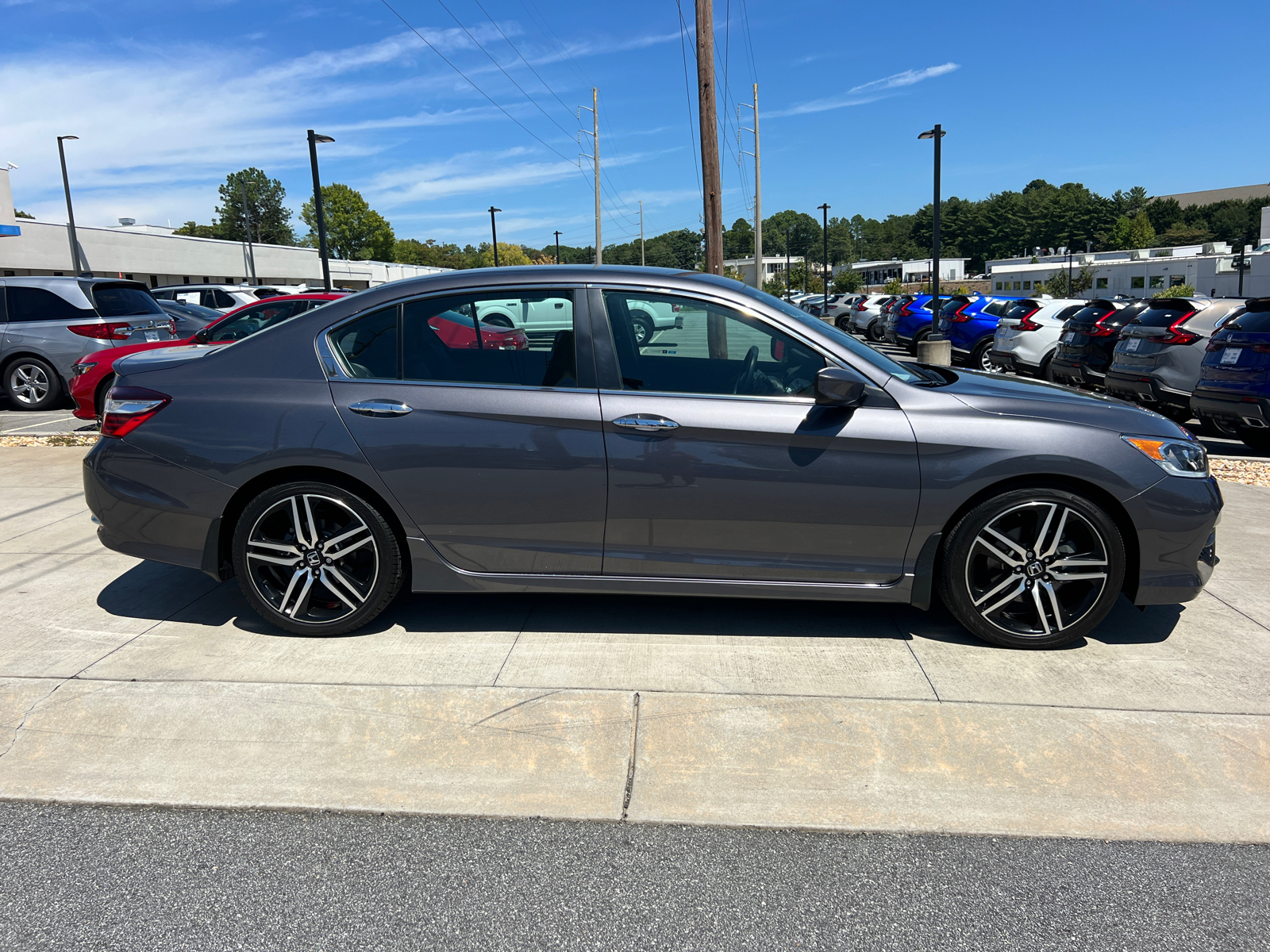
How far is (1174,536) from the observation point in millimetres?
3893

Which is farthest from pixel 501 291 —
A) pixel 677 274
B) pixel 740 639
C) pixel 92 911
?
pixel 92 911

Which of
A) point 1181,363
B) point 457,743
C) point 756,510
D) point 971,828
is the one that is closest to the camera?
point 971,828

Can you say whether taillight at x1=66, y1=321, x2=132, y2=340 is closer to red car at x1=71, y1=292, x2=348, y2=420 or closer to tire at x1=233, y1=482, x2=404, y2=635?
red car at x1=71, y1=292, x2=348, y2=420

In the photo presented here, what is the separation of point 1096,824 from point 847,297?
4716 centimetres

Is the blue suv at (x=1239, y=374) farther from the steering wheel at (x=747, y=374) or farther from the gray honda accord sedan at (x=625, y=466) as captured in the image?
the steering wheel at (x=747, y=374)

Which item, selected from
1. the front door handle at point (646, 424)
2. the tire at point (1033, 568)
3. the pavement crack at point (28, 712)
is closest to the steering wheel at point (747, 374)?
the front door handle at point (646, 424)

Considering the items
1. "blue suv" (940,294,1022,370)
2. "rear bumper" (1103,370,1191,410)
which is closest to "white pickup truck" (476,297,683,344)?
"rear bumper" (1103,370,1191,410)

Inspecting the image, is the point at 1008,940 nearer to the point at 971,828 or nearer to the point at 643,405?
the point at 971,828

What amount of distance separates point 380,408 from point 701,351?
145 centimetres

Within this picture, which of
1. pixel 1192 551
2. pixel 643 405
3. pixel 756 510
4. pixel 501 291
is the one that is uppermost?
pixel 501 291

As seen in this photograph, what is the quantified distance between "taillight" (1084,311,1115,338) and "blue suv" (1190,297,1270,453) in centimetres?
352

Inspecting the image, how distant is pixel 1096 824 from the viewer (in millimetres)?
2824

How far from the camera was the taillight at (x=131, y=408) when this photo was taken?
162 inches

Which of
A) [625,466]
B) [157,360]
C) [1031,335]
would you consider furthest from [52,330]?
[1031,335]
